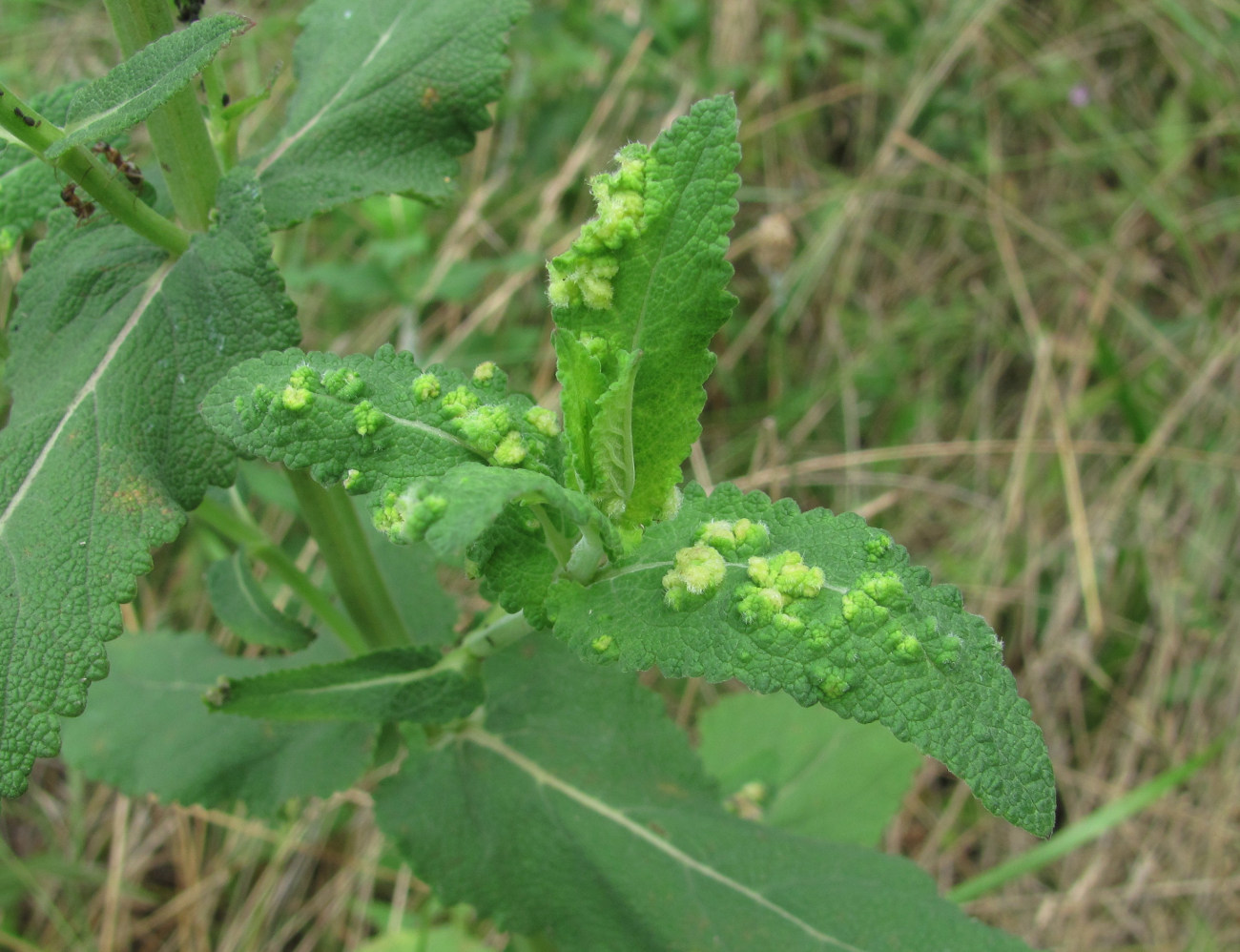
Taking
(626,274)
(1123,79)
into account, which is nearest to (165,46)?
(626,274)

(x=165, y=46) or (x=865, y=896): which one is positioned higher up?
(x=165, y=46)

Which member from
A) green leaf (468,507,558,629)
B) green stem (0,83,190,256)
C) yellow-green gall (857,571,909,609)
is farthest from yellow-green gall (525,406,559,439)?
green stem (0,83,190,256)

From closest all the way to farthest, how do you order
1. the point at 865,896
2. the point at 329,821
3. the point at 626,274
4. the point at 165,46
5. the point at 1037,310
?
the point at 165,46 < the point at 626,274 < the point at 865,896 < the point at 329,821 < the point at 1037,310

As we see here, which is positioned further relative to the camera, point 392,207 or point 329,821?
point 392,207

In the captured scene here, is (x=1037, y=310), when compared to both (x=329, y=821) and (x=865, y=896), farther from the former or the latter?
(x=329, y=821)

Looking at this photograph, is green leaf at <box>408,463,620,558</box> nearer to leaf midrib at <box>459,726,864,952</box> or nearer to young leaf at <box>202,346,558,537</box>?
young leaf at <box>202,346,558,537</box>

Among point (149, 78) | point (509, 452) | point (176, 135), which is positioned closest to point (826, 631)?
point (509, 452)

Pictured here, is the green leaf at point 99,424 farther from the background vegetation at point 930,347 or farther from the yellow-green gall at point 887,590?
the background vegetation at point 930,347

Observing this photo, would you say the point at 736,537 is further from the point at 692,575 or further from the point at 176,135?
the point at 176,135
